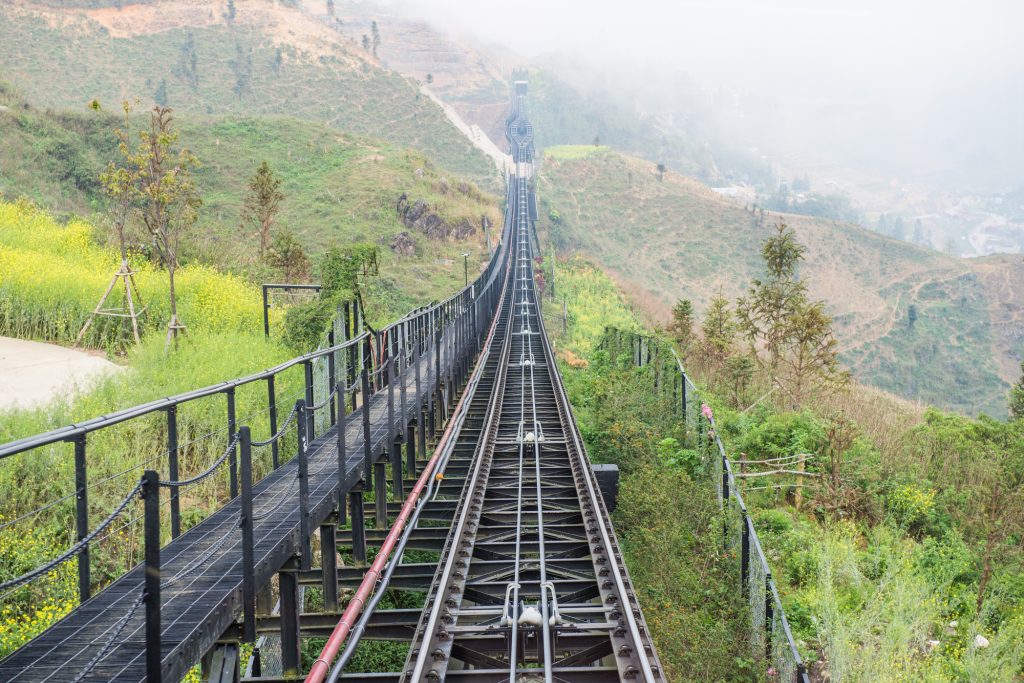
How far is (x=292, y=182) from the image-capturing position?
167 feet

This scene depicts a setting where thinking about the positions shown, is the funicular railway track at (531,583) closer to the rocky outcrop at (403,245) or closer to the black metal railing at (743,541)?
the black metal railing at (743,541)

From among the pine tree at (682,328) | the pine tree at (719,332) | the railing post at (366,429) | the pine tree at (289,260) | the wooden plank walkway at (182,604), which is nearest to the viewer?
the wooden plank walkway at (182,604)

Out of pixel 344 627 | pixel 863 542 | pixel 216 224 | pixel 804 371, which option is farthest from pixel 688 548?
pixel 216 224

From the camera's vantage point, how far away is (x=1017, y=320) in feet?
230

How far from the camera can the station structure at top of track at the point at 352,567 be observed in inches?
154

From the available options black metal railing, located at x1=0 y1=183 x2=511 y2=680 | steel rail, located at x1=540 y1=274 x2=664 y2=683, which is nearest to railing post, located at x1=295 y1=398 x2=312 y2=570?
black metal railing, located at x1=0 y1=183 x2=511 y2=680

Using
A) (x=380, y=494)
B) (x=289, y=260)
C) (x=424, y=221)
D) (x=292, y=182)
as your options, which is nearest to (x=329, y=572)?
(x=380, y=494)

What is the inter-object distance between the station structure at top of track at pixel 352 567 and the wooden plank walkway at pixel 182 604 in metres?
0.01

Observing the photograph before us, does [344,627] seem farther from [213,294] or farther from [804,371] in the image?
[804,371]

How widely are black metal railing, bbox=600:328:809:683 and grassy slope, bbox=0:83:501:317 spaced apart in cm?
1163

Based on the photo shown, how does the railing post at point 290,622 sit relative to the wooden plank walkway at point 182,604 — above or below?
below

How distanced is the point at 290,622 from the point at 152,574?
8.33ft

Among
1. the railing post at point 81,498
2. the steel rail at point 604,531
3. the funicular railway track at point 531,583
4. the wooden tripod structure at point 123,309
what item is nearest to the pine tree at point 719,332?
the steel rail at point 604,531

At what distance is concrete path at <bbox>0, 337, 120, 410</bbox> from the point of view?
11.0 metres
